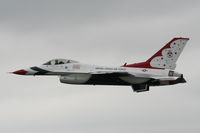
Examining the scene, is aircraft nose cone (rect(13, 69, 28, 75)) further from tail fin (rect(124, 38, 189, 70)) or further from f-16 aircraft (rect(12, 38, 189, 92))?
tail fin (rect(124, 38, 189, 70))

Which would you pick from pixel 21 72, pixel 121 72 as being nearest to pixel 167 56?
pixel 121 72

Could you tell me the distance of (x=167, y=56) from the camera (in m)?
78.2

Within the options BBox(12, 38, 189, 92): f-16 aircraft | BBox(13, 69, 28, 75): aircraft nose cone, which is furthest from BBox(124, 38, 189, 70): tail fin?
BBox(13, 69, 28, 75): aircraft nose cone

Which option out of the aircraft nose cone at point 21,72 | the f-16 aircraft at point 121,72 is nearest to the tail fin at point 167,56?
the f-16 aircraft at point 121,72

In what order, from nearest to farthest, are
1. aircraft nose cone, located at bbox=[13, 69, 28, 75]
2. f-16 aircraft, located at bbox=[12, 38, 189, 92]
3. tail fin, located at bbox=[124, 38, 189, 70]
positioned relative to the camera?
f-16 aircraft, located at bbox=[12, 38, 189, 92] < tail fin, located at bbox=[124, 38, 189, 70] < aircraft nose cone, located at bbox=[13, 69, 28, 75]

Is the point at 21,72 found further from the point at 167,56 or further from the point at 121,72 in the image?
the point at 167,56

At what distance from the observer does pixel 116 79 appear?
247ft

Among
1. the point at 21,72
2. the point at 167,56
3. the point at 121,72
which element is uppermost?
the point at 167,56

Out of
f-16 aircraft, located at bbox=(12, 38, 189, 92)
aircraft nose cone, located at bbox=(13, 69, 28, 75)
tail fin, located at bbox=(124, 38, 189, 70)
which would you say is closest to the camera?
f-16 aircraft, located at bbox=(12, 38, 189, 92)

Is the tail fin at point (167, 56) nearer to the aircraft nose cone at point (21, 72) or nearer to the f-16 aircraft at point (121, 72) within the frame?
the f-16 aircraft at point (121, 72)

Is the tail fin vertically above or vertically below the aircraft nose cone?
above

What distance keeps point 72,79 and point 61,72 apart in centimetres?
192

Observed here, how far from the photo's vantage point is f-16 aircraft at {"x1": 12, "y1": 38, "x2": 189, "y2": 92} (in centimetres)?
7506

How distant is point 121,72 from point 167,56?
6.41 m
